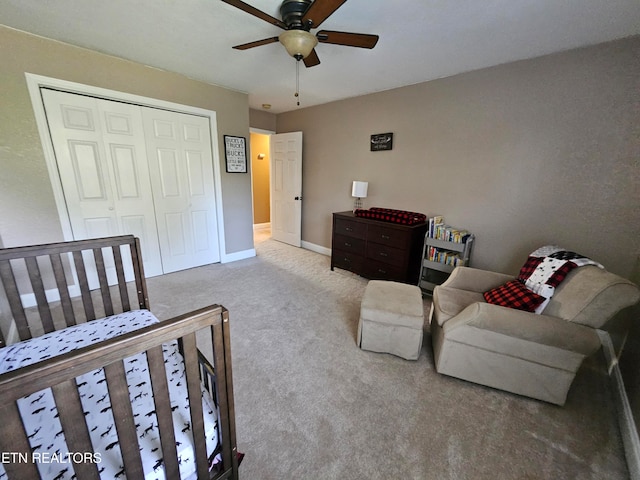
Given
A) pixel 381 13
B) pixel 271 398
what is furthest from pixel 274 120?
pixel 271 398

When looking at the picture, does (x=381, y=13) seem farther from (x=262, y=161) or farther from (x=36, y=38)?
(x=262, y=161)

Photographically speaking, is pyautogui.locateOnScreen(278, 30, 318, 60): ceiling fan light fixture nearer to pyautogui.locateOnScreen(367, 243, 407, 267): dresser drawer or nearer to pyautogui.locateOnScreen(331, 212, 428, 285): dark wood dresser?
pyautogui.locateOnScreen(331, 212, 428, 285): dark wood dresser

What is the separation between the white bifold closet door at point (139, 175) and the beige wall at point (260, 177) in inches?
84.6

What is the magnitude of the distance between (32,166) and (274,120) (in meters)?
3.37

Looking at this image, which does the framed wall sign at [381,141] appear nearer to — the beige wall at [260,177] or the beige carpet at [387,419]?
the beige carpet at [387,419]

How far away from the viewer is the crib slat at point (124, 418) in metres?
0.68

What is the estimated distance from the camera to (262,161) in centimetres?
569

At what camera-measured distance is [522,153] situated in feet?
7.88

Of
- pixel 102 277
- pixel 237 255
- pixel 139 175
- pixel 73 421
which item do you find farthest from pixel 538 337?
pixel 139 175

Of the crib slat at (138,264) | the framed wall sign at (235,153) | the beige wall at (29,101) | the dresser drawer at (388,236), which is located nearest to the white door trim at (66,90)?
the beige wall at (29,101)

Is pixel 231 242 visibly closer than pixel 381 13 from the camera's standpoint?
No

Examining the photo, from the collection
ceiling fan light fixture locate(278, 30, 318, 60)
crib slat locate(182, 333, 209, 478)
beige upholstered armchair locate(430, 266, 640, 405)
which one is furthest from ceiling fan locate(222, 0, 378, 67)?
beige upholstered armchair locate(430, 266, 640, 405)

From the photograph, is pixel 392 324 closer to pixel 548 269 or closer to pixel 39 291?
pixel 548 269

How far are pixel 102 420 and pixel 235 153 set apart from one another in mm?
3388
